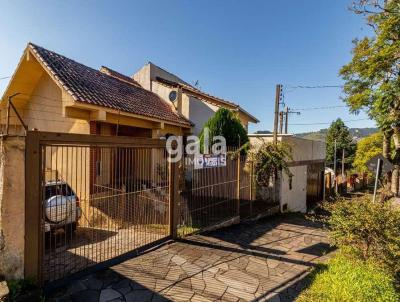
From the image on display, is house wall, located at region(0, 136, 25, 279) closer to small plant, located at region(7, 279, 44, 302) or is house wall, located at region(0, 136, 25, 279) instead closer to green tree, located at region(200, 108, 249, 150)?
small plant, located at region(7, 279, 44, 302)

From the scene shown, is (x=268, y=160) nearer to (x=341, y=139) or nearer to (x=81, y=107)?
(x=81, y=107)

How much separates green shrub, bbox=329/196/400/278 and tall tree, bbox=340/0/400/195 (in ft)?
46.8

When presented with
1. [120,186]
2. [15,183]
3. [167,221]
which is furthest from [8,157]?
[167,221]

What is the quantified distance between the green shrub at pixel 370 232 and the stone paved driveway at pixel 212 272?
83cm

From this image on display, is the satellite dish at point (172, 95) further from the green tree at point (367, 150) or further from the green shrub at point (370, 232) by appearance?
the green tree at point (367, 150)

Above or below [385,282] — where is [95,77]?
above

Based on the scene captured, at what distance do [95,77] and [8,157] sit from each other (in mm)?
8865

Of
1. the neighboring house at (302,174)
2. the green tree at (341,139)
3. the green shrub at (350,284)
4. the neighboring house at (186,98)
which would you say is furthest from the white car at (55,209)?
the green tree at (341,139)

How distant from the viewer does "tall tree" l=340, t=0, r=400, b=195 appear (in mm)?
15898

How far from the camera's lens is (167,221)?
6.33 meters

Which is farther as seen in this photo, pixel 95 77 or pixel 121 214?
pixel 95 77

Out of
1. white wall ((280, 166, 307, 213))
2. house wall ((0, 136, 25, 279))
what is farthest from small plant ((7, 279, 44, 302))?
white wall ((280, 166, 307, 213))

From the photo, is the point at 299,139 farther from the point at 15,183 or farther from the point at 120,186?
the point at 15,183

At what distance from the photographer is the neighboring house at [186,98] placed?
13.3m
